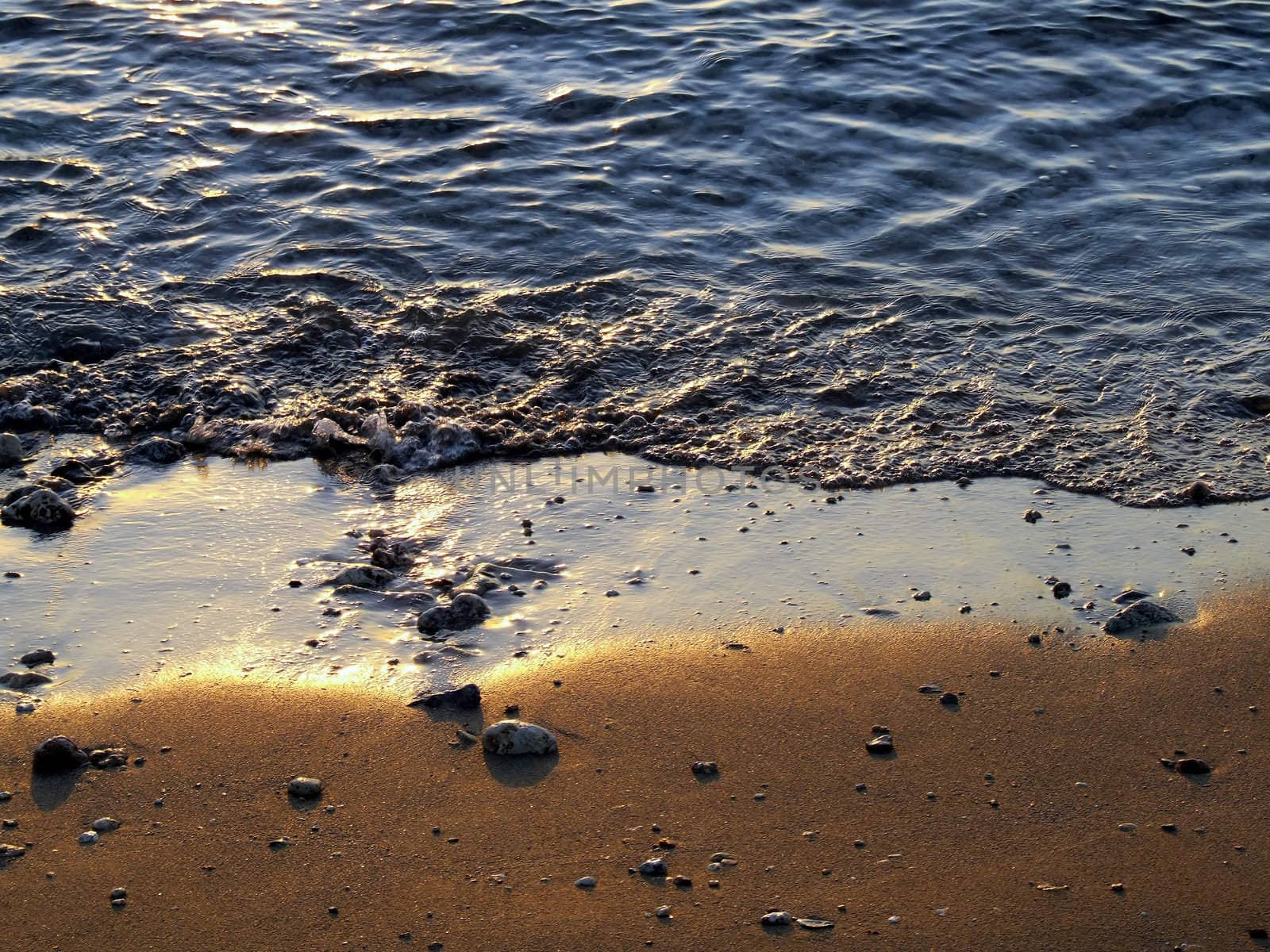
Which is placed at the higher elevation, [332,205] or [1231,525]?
[332,205]

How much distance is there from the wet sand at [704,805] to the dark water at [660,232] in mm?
1652

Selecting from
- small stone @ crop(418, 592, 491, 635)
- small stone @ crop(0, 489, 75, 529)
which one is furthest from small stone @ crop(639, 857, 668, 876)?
small stone @ crop(0, 489, 75, 529)

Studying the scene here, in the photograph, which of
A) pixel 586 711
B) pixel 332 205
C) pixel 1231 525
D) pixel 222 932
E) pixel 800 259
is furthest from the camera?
pixel 332 205

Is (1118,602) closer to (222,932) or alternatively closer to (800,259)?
(222,932)

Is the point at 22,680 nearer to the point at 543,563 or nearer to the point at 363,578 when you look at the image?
the point at 363,578

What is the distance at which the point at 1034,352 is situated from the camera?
680 cm

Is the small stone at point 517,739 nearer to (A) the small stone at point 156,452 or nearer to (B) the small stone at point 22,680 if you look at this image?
(B) the small stone at point 22,680

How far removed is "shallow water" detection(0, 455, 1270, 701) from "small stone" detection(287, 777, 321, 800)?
54cm

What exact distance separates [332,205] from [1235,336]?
562cm

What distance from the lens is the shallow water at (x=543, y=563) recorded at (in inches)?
177

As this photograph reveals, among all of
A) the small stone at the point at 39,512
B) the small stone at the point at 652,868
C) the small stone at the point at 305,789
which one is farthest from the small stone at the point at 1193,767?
the small stone at the point at 39,512

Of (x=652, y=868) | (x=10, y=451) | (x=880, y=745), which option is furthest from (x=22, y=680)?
(x=880, y=745)

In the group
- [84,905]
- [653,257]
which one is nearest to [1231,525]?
[653,257]

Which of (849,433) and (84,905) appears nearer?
(84,905)
